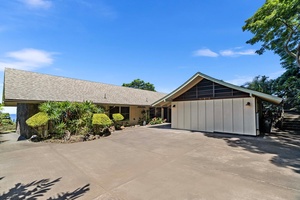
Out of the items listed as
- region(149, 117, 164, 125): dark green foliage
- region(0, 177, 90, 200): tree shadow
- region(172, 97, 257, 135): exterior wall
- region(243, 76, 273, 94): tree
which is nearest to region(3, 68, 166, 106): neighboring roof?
region(149, 117, 164, 125): dark green foliage

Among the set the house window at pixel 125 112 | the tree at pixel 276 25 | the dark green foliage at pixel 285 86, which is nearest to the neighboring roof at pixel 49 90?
the house window at pixel 125 112

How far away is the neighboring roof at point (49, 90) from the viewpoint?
10.1 m

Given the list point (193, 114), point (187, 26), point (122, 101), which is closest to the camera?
point (187, 26)

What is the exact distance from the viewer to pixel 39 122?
30.3 ft

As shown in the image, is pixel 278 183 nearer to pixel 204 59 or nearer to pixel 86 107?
pixel 86 107

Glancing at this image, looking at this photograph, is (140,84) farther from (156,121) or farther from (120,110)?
(120,110)

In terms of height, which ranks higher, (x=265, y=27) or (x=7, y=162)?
(x=265, y=27)

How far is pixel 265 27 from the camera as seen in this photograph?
10.5m

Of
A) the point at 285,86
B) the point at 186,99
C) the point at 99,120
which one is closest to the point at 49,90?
the point at 99,120

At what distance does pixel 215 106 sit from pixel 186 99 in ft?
8.64

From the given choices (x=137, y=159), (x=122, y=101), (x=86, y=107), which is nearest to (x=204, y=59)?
(x=122, y=101)

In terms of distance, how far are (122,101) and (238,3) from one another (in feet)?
40.2

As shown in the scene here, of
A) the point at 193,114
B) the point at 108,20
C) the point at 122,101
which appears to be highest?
the point at 108,20

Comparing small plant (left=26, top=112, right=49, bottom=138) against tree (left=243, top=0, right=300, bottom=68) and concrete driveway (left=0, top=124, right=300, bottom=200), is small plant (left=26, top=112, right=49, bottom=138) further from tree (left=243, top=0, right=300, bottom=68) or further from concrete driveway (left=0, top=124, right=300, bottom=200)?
tree (left=243, top=0, right=300, bottom=68)
